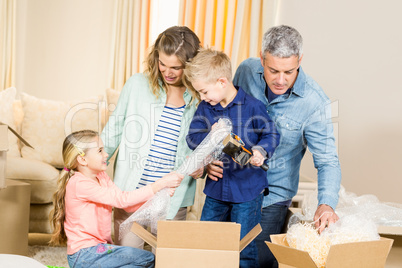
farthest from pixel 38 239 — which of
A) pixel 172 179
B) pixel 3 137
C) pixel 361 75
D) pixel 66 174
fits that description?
pixel 361 75

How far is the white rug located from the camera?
8.45 feet

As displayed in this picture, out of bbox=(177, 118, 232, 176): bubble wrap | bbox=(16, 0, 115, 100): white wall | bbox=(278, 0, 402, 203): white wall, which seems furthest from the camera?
bbox=(16, 0, 115, 100): white wall

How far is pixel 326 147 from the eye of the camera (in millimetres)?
1795

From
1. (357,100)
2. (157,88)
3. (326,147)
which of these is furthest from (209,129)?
(357,100)

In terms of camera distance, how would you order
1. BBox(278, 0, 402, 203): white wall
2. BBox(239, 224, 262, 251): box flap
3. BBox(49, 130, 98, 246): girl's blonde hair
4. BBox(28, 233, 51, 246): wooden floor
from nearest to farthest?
1. BBox(239, 224, 262, 251): box flap
2. BBox(49, 130, 98, 246): girl's blonde hair
3. BBox(28, 233, 51, 246): wooden floor
4. BBox(278, 0, 402, 203): white wall

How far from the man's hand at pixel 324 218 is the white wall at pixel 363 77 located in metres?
1.56

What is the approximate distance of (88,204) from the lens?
177cm

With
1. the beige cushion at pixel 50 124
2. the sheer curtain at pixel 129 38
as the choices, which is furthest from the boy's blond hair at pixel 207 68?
the sheer curtain at pixel 129 38

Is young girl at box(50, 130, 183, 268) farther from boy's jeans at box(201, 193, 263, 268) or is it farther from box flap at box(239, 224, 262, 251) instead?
box flap at box(239, 224, 262, 251)

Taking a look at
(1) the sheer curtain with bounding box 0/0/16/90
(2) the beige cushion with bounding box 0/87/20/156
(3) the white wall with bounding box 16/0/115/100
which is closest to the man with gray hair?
(2) the beige cushion with bounding box 0/87/20/156

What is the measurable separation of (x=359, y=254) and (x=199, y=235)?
17.5 inches

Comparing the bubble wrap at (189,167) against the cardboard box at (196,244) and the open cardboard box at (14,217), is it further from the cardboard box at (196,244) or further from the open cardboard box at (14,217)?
the open cardboard box at (14,217)

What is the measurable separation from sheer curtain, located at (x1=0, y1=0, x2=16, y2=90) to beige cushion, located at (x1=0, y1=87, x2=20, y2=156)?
171 centimetres

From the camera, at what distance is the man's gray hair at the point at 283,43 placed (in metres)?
1.67
